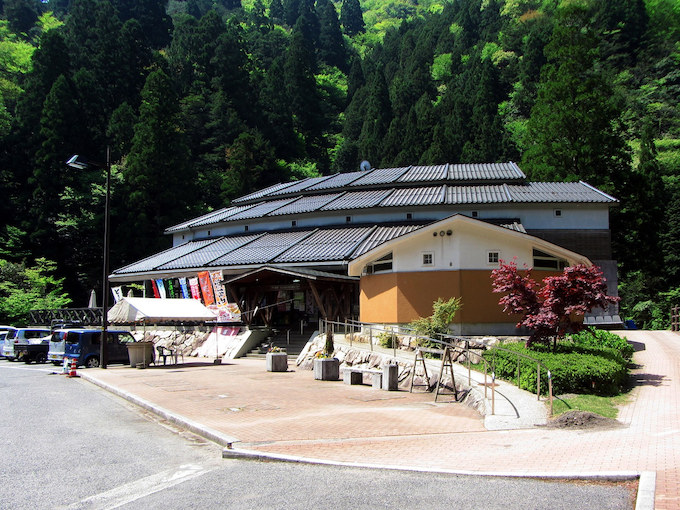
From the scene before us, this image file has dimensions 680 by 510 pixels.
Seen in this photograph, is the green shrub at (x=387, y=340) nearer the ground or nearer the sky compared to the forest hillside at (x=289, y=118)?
nearer the ground

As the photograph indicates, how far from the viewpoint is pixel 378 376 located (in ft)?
57.4

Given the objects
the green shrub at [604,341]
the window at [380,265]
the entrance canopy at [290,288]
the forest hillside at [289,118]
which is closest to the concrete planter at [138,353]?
the entrance canopy at [290,288]

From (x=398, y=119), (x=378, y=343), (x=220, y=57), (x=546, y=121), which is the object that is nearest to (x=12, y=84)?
(x=220, y=57)

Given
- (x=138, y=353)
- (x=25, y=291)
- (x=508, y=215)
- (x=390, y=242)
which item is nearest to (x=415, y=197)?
(x=508, y=215)

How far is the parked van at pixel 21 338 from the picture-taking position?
29.9 m

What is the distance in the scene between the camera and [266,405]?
44.9ft

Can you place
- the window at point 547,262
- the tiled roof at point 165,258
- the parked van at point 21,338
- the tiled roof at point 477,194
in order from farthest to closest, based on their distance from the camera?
the tiled roof at point 165,258
the tiled roof at point 477,194
the parked van at point 21,338
the window at point 547,262

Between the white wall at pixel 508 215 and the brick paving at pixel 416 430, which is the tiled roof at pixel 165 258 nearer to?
the white wall at pixel 508 215

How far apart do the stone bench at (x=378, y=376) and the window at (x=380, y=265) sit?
5.63 metres

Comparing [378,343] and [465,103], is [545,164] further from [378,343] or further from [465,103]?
[465,103]

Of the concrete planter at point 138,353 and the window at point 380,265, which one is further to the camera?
the concrete planter at point 138,353

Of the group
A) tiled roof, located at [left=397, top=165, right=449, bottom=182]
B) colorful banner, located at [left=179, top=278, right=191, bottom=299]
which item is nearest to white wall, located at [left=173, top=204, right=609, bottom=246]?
tiled roof, located at [left=397, top=165, right=449, bottom=182]

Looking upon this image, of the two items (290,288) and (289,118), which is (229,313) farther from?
(289,118)

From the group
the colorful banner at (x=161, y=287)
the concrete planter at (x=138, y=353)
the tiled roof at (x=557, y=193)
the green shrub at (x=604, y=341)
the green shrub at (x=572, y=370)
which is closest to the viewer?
the green shrub at (x=572, y=370)
